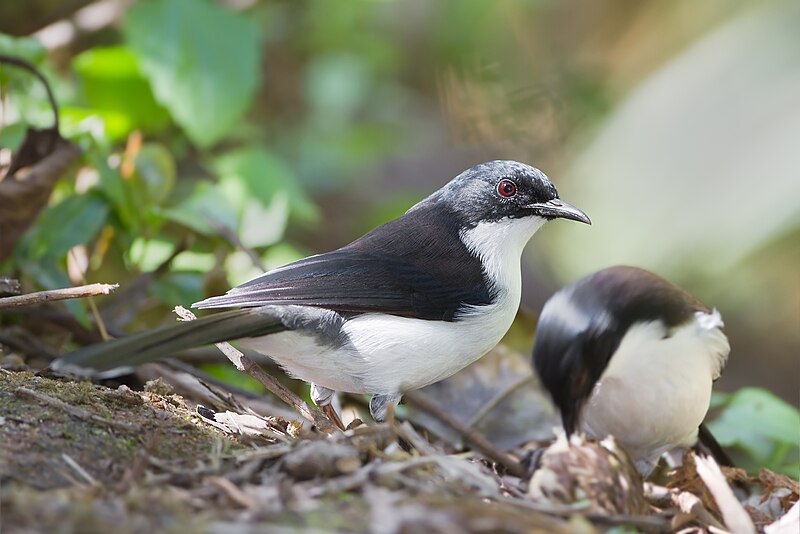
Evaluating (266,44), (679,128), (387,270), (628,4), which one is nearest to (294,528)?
(387,270)

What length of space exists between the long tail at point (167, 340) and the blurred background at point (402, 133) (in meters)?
1.76

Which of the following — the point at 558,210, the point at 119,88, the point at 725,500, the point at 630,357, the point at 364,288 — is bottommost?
the point at 725,500

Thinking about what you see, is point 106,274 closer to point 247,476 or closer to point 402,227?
point 402,227

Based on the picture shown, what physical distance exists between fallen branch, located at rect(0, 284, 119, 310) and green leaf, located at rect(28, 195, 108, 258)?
131cm

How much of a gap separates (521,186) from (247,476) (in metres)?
2.05

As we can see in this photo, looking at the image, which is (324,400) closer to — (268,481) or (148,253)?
(268,481)

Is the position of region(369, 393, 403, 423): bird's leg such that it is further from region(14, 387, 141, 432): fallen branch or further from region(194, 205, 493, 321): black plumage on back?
region(14, 387, 141, 432): fallen branch

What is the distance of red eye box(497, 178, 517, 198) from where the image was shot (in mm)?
4547

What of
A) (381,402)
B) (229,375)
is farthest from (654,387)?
(229,375)

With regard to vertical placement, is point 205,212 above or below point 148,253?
above

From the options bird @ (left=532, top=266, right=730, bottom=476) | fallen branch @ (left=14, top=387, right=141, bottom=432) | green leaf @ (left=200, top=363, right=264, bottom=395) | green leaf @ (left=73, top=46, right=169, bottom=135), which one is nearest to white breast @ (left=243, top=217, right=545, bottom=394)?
bird @ (left=532, top=266, right=730, bottom=476)

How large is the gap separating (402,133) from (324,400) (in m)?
6.37

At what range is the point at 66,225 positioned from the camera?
17.8 feet

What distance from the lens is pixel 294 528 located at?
8.61 ft
